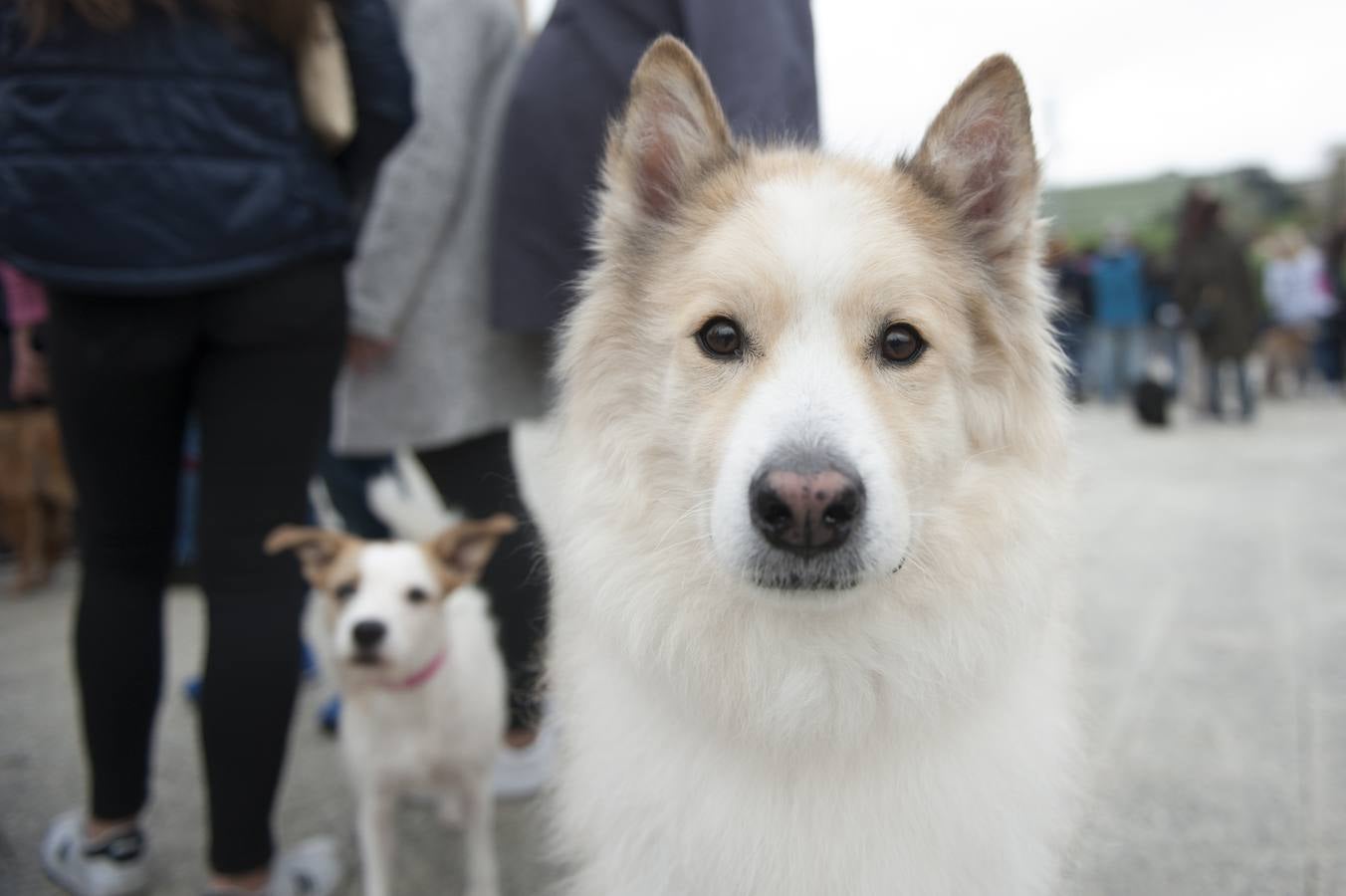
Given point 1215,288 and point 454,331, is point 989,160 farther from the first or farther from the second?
point 1215,288

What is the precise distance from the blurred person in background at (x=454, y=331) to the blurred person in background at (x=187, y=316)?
339 millimetres

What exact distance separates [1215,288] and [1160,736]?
973 cm

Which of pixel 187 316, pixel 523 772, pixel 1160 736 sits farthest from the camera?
pixel 1160 736

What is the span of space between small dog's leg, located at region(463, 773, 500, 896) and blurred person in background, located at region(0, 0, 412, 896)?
443 millimetres

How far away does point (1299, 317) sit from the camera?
1420 centimetres

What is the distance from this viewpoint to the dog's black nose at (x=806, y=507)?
133 cm

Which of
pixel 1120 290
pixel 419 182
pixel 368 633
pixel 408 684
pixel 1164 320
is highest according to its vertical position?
Answer: pixel 1120 290

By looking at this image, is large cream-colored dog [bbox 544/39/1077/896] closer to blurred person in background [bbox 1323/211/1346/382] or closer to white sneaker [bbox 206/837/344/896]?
white sneaker [bbox 206/837/344/896]

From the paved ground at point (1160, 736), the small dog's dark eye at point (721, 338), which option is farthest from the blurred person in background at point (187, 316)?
the small dog's dark eye at point (721, 338)

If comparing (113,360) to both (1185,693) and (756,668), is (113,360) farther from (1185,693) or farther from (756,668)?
(1185,693)

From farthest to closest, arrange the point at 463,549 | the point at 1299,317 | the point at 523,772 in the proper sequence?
the point at 1299,317
the point at 523,772
the point at 463,549

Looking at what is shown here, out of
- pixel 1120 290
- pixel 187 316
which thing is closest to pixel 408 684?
pixel 187 316

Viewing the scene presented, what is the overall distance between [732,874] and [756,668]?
0.33 meters

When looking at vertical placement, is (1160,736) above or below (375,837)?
below
